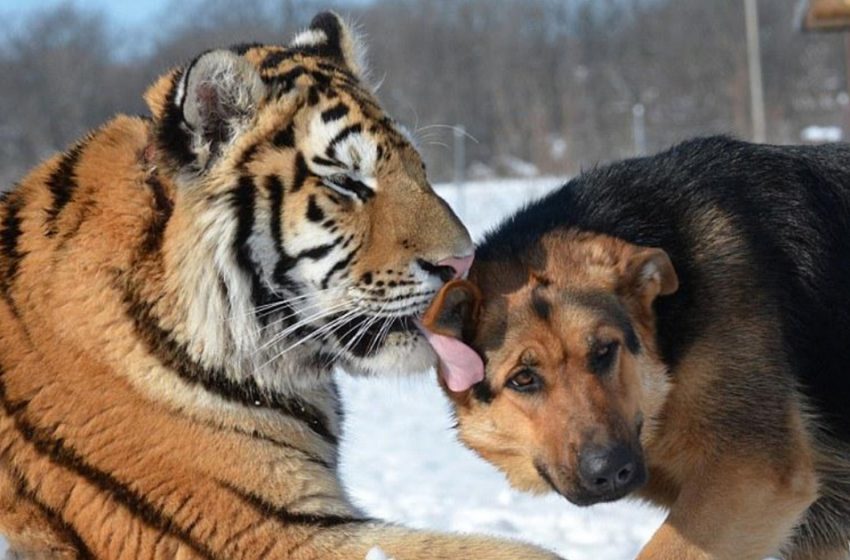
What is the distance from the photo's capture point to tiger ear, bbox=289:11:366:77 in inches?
178

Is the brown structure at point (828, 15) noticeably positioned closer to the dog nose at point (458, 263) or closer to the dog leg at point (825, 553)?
the dog leg at point (825, 553)


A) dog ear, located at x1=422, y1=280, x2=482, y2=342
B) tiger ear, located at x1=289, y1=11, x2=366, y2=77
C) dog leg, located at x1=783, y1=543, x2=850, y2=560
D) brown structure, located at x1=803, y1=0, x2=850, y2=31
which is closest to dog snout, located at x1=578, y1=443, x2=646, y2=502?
dog ear, located at x1=422, y1=280, x2=482, y2=342

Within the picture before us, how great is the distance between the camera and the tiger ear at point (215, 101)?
149 inches

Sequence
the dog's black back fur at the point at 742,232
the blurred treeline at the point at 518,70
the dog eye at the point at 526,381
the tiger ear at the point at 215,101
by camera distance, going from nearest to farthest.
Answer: the tiger ear at the point at 215,101
the dog eye at the point at 526,381
the dog's black back fur at the point at 742,232
the blurred treeline at the point at 518,70

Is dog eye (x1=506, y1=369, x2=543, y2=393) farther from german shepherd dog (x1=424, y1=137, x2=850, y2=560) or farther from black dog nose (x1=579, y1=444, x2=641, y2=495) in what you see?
black dog nose (x1=579, y1=444, x2=641, y2=495)

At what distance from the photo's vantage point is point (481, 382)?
169 inches

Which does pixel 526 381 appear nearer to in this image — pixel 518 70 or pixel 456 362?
pixel 456 362

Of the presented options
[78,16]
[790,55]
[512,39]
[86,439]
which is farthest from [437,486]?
[78,16]

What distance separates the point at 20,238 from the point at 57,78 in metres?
56.7

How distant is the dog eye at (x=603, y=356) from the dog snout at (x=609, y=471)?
30 centimetres

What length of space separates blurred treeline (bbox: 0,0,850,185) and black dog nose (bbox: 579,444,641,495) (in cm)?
2546

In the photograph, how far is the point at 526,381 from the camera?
4.13 m

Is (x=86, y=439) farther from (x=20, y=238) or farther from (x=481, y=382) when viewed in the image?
(x=481, y=382)

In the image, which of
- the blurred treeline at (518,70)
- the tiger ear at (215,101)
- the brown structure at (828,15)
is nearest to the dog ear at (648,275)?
the tiger ear at (215,101)
